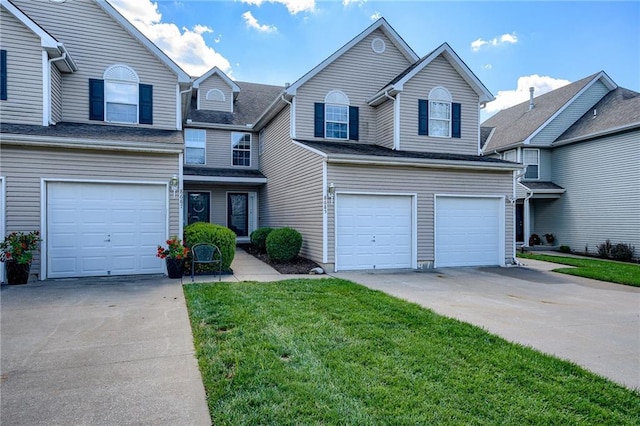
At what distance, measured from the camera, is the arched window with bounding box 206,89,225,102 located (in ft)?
60.3

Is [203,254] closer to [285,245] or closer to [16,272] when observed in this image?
[285,245]

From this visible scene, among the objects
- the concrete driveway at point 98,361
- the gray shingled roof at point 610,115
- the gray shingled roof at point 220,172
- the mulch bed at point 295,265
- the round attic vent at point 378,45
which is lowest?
the concrete driveway at point 98,361

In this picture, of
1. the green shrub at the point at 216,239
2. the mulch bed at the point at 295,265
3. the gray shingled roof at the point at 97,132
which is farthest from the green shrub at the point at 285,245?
the gray shingled roof at the point at 97,132

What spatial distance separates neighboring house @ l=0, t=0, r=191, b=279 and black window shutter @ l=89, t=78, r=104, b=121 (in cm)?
3

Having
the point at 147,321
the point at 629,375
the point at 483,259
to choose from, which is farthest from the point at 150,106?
the point at 629,375

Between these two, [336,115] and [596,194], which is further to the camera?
[596,194]

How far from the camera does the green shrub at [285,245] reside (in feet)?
38.7

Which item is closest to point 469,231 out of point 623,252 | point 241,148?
point 623,252

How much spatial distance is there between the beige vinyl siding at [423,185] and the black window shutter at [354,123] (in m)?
3.25

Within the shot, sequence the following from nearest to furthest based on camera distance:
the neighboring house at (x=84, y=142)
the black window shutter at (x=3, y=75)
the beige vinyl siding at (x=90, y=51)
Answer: the neighboring house at (x=84, y=142) → the black window shutter at (x=3, y=75) → the beige vinyl siding at (x=90, y=51)

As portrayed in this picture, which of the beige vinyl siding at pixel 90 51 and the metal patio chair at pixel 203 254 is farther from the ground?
the beige vinyl siding at pixel 90 51

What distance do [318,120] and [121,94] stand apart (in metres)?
6.38

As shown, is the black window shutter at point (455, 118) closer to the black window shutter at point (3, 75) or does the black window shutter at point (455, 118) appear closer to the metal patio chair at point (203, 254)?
the metal patio chair at point (203, 254)

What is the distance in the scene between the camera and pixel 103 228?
9.65m
